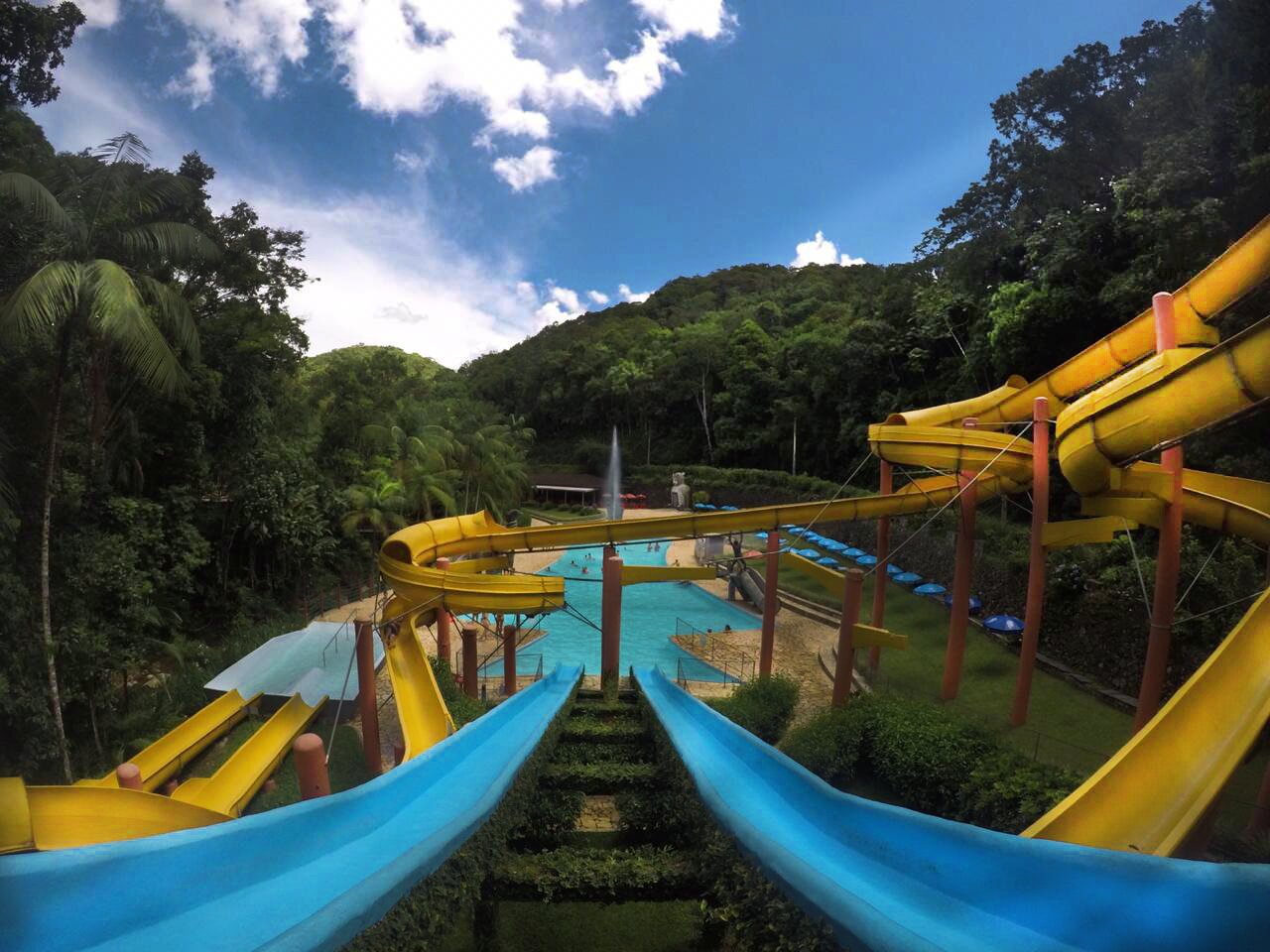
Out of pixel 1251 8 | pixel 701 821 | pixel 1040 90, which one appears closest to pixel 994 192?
pixel 1040 90

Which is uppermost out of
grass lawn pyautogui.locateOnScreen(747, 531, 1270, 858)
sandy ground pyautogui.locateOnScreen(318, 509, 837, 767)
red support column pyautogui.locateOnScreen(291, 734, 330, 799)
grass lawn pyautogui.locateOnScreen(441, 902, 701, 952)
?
red support column pyautogui.locateOnScreen(291, 734, 330, 799)

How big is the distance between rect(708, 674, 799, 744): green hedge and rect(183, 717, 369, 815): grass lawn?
6.88 metres

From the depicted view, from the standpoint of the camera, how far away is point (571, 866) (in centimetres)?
654

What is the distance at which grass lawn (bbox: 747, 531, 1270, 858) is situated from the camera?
9867 mm

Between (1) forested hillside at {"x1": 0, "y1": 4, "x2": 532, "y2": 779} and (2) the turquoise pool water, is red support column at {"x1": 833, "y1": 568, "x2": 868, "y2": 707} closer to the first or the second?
(2) the turquoise pool water

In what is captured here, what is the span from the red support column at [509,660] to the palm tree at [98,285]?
26.5ft

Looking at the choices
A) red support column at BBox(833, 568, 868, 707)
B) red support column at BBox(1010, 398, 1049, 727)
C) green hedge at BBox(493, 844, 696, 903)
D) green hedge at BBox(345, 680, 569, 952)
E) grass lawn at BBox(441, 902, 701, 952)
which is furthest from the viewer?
red support column at BBox(833, 568, 868, 707)

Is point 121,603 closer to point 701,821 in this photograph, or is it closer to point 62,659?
point 62,659

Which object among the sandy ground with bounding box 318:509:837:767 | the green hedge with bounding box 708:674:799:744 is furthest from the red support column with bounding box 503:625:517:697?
the green hedge with bounding box 708:674:799:744

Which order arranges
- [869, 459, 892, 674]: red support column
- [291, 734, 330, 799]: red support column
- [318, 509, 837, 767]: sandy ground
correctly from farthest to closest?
[869, 459, 892, 674]: red support column, [318, 509, 837, 767]: sandy ground, [291, 734, 330, 799]: red support column

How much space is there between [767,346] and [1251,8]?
34.4 meters

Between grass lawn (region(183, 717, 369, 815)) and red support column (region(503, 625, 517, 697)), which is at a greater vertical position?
red support column (region(503, 625, 517, 697))

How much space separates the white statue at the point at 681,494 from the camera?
1773 inches

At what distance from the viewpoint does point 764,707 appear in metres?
11.6
